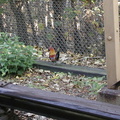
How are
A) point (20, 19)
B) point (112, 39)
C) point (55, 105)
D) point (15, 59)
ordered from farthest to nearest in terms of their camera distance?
1. point (20, 19)
2. point (15, 59)
3. point (112, 39)
4. point (55, 105)

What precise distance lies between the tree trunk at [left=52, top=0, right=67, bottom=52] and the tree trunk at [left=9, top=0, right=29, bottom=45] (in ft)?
3.21

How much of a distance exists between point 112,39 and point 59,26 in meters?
3.75

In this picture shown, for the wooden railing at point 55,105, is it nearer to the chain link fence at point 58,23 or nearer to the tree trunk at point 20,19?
the chain link fence at point 58,23

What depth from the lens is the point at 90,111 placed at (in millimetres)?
2328

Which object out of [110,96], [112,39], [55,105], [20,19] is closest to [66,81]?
[110,96]

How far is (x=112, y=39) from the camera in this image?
2863mm

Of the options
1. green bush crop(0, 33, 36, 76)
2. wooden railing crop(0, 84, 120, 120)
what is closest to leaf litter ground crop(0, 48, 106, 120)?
green bush crop(0, 33, 36, 76)

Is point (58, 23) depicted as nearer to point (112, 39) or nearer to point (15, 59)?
point (15, 59)

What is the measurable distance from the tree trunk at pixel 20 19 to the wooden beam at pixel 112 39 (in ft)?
14.5

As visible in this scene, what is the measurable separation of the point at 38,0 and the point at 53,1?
0.40 m

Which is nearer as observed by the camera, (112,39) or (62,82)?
(112,39)

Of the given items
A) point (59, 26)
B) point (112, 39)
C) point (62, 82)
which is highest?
point (59, 26)

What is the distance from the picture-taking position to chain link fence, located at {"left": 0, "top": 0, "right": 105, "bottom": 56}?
19.7ft

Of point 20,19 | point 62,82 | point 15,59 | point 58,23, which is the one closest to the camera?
point 62,82
